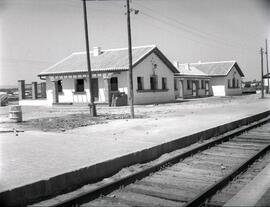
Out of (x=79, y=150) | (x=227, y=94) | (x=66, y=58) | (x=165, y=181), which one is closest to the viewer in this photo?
(x=165, y=181)

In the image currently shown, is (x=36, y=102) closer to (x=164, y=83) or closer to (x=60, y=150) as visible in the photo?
(x=164, y=83)

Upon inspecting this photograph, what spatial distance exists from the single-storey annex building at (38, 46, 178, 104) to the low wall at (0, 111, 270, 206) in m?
20.5

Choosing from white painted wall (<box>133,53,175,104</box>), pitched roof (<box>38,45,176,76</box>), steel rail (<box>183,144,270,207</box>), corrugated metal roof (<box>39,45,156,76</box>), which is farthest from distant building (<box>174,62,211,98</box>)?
steel rail (<box>183,144,270,207</box>)

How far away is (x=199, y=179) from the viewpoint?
6684 millimetres

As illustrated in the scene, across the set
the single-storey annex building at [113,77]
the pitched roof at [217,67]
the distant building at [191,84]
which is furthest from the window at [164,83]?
the pitched roof at [217,67]

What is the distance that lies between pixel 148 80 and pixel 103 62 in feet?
14.4

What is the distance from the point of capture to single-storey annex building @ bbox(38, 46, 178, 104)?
30.1 m

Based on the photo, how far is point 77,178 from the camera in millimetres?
6059

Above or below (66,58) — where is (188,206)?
below

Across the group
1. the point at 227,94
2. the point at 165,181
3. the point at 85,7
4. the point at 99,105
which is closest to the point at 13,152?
the point at 165,181

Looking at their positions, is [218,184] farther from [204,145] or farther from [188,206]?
[204,145]

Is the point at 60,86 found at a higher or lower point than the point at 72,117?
higher

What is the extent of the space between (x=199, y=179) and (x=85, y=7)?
1372 cm

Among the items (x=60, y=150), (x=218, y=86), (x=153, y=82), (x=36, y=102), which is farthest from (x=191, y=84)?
(x=60, y=150)
